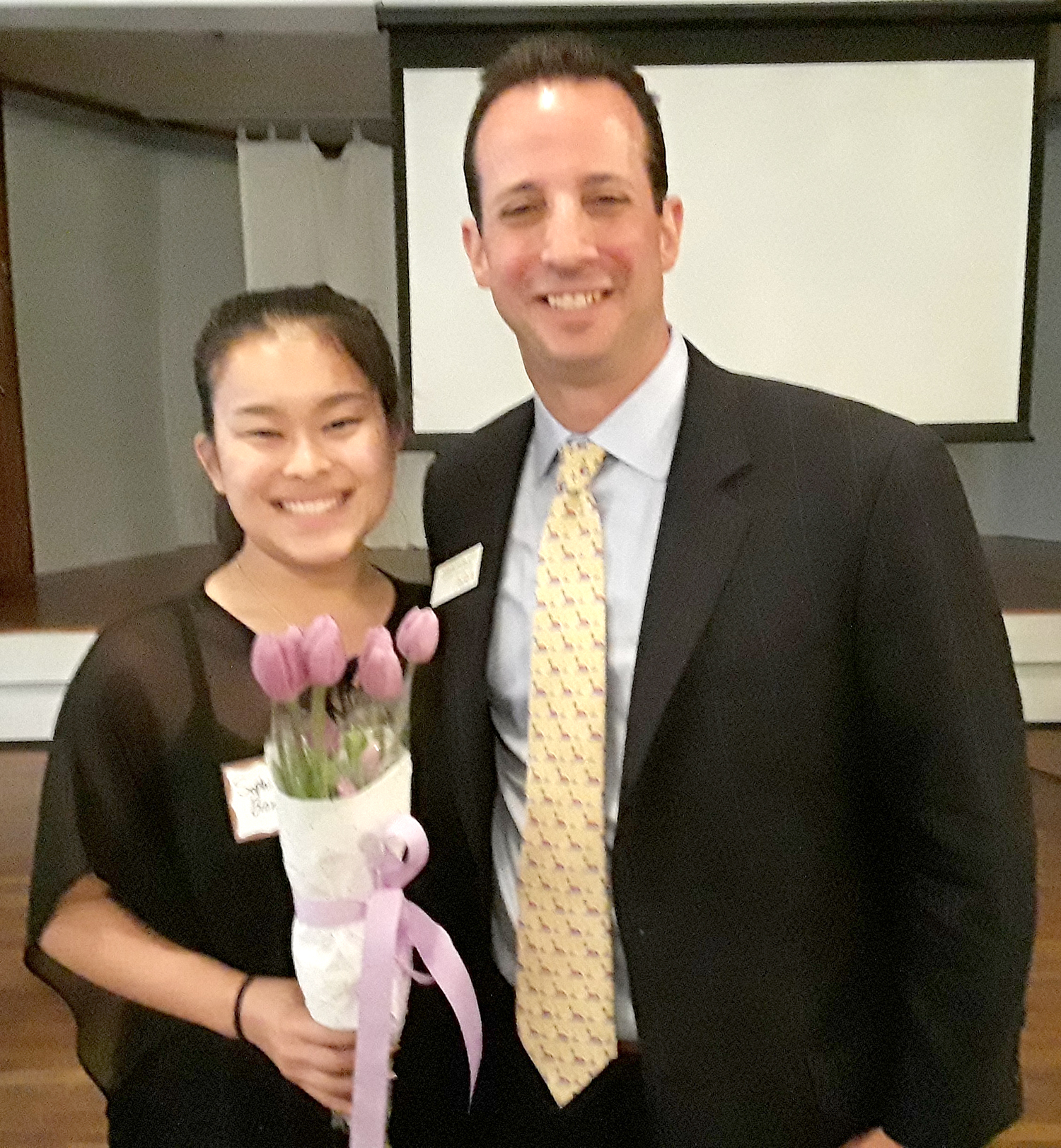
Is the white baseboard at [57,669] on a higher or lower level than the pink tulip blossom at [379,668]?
lower

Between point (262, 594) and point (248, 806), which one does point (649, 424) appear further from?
point (248, 806)

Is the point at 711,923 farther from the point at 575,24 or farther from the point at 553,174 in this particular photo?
the point at 575,24

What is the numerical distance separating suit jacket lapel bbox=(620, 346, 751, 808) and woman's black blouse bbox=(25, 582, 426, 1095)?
409 millimetres

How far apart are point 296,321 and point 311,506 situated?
0.21 metres

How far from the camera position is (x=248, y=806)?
3.26 ft

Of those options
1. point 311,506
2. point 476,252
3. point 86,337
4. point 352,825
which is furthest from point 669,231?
Answer: point 86,337

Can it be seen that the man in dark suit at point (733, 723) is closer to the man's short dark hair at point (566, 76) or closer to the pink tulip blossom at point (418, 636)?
the man's short dark hair at point (566, 76)

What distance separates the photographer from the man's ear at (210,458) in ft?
3.51

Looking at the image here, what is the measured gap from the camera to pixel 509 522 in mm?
1212

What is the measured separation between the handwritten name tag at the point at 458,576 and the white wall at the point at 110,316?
126 inches

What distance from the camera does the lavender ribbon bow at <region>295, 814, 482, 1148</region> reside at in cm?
79

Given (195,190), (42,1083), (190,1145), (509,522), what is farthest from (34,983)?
(195,190)

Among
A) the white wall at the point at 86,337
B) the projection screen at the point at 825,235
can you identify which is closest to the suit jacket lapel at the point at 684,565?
the projection screen at the point at 825,235

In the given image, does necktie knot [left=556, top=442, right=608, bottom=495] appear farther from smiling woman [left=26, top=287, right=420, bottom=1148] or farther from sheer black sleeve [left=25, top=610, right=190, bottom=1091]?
sheer black sleeve [left=25, top=610, right=190, bottom=1091]
